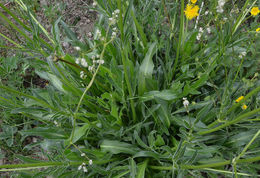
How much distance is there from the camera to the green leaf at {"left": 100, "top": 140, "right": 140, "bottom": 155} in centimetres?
175

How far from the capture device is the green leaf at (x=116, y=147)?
1.75 metres

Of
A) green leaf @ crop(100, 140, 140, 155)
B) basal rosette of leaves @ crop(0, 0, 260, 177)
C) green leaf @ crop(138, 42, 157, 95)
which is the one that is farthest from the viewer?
green leaf @ crop(138, 42, 157, 95)

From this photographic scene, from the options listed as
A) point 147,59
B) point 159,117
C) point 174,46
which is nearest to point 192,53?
point 174,46

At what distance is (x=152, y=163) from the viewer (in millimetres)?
1922

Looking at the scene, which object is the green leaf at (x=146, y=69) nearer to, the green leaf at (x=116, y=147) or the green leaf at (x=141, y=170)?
the green leaf at (x=116, y=147)

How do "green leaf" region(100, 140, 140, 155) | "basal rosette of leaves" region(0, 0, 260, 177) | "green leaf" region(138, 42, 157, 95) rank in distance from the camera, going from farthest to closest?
1. "green leaf" region(138, 42, 157, 95)
2. "green leaf" region(100, 140, 140, 155)
3. "basal rosette of leaves" region(0, 0, 260, 177)

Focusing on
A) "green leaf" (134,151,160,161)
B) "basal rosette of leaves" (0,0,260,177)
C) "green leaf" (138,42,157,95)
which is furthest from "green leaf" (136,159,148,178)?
"green leaf" (138,42,157,95)

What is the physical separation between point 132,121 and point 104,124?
359 mm

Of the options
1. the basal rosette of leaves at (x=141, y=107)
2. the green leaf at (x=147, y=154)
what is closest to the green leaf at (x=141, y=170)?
the basal rosette of leaves at (x=141, y=107)

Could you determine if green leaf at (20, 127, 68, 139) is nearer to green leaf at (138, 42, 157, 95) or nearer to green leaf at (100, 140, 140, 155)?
green leaf at (100, 140, 140, 155)

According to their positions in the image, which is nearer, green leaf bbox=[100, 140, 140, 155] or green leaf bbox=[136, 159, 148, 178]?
green leaf bbox=[136, 159, 148, 178]

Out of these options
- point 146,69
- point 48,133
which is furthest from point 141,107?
point 48,133

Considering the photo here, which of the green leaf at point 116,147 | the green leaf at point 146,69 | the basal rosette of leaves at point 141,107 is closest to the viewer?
the basal rosette of leaves at point 141,107

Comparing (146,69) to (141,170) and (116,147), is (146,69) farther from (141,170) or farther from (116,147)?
(141,170)
